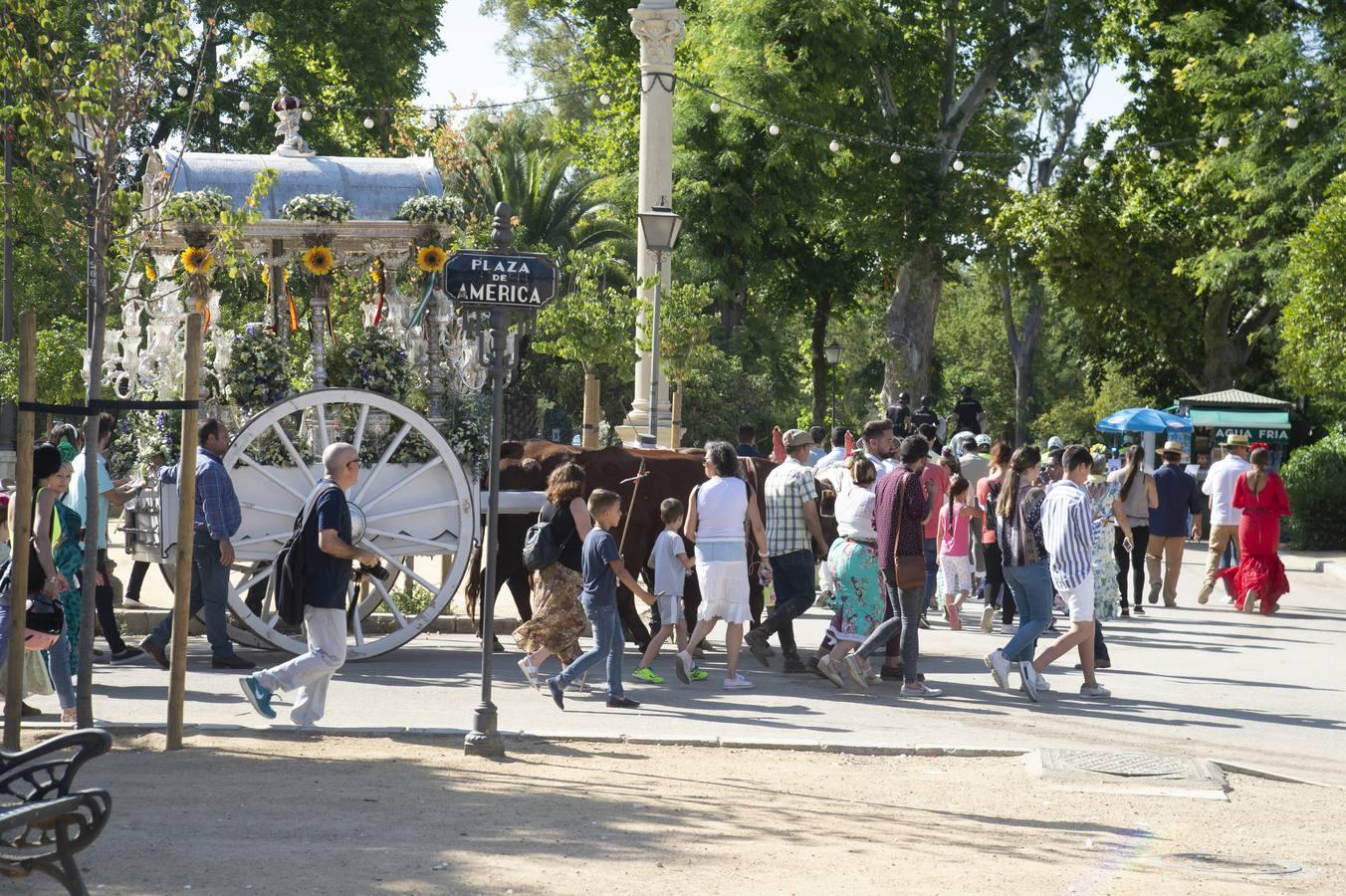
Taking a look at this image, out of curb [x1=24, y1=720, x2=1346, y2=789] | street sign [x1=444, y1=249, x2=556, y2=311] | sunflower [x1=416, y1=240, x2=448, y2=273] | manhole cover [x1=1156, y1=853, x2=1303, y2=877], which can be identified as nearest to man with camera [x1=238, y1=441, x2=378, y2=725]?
curb [x1=24, y1=720, x2=1346, y2=789]

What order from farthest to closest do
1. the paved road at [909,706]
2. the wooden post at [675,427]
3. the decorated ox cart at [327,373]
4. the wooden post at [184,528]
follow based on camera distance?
1. the wooden post at [675,427]
2. the decorated ox cart at [327,373]
3. the paved road at [909,706]
4. the wooden post at [184,528]

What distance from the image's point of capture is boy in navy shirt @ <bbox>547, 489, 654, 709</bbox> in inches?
407

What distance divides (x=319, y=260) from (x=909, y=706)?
5523mm

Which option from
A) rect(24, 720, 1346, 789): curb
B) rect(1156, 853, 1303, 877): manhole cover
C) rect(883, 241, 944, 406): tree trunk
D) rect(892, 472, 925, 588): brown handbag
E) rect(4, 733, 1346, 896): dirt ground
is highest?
rect(883, 241, 944, 406): tree trunk

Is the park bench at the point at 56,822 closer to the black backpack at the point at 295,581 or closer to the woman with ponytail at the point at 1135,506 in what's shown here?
the black backpack at the point at 295,581

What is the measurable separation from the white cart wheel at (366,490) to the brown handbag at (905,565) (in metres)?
3.13

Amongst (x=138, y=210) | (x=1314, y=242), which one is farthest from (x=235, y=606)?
(x=1314, y=242)

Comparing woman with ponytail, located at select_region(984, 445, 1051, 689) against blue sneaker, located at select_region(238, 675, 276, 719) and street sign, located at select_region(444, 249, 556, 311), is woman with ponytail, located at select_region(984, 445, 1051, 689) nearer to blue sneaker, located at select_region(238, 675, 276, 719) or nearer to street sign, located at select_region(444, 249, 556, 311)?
street sign, located at select_region(444, 249, 556, 311)

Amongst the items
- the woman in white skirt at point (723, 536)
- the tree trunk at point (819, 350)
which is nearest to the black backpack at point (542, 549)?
the woman in white skirt at point (723, 536)

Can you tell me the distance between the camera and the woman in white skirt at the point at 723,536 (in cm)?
1124

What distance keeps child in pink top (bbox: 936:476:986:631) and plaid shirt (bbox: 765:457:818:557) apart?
161 inches

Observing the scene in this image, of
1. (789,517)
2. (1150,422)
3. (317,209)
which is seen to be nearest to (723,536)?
(789,517)

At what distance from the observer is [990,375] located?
250 ft

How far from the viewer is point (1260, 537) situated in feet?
58.6
